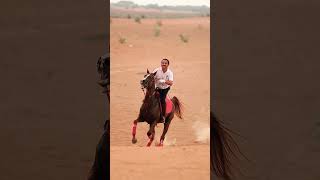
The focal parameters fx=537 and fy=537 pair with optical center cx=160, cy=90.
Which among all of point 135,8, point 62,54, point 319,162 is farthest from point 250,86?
point 62,54

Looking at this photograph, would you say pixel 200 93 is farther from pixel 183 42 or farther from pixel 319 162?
pixel 319 162

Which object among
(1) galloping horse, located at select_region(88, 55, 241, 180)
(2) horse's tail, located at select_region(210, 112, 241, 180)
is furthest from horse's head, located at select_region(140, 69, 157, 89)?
(2) horse's tail, located at select_region(210, 112, 241, 180)

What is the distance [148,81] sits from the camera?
4176 mm

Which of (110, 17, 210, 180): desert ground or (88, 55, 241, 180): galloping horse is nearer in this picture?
(88, 55, 241, 180): galloping horse

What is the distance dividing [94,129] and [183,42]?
0.97m

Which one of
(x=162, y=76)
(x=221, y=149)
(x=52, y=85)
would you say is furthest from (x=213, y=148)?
(x=52, y=85)

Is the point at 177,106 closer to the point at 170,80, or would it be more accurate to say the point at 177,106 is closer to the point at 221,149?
the point at 170,80

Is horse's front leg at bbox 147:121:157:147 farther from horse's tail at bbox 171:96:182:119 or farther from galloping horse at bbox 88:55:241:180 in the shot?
galloping horse at bbox 88:55:241:180

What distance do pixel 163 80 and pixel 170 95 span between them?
0.13 m

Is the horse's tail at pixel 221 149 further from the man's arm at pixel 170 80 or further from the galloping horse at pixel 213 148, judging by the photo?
the man's arm at pixel 170 80

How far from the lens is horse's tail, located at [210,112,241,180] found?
3938mm

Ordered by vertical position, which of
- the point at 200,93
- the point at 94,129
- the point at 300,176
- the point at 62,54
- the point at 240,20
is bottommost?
the point at 300,176

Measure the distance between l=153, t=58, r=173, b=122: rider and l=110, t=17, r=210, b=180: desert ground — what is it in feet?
0.13

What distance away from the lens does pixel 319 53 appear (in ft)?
12.9
